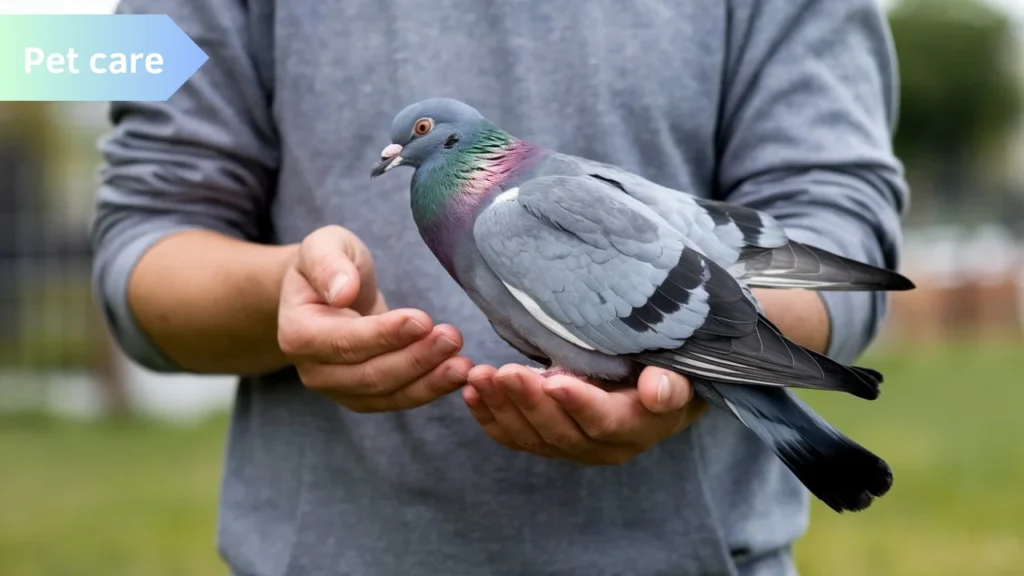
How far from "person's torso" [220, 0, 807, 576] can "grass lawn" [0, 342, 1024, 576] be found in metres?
3.13

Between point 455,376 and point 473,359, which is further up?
point 455,376

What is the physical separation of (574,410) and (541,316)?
166mm

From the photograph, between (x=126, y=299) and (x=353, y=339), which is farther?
(x=126, y=299)

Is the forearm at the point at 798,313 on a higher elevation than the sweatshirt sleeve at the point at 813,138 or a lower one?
lower

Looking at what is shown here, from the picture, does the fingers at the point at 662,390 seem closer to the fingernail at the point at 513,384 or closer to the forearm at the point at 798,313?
the fingernail at the point at 513,384

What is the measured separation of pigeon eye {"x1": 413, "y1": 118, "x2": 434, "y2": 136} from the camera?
1561 millimetres

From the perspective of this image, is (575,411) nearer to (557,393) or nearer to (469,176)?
(557,393)

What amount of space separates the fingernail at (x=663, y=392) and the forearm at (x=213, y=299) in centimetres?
59

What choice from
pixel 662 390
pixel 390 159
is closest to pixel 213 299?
pixel 390 159

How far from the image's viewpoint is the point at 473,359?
172cm

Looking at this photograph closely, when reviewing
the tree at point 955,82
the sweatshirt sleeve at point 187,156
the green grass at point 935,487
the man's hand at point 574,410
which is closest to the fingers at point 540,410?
the man's hand at point 574,410

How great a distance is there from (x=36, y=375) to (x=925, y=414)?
683 cm

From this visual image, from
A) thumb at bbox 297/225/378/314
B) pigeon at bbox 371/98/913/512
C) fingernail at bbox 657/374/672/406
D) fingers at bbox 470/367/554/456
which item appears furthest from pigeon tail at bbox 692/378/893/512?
thumb at bbox 297/225/378/314

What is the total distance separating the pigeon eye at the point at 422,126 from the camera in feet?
5.12
